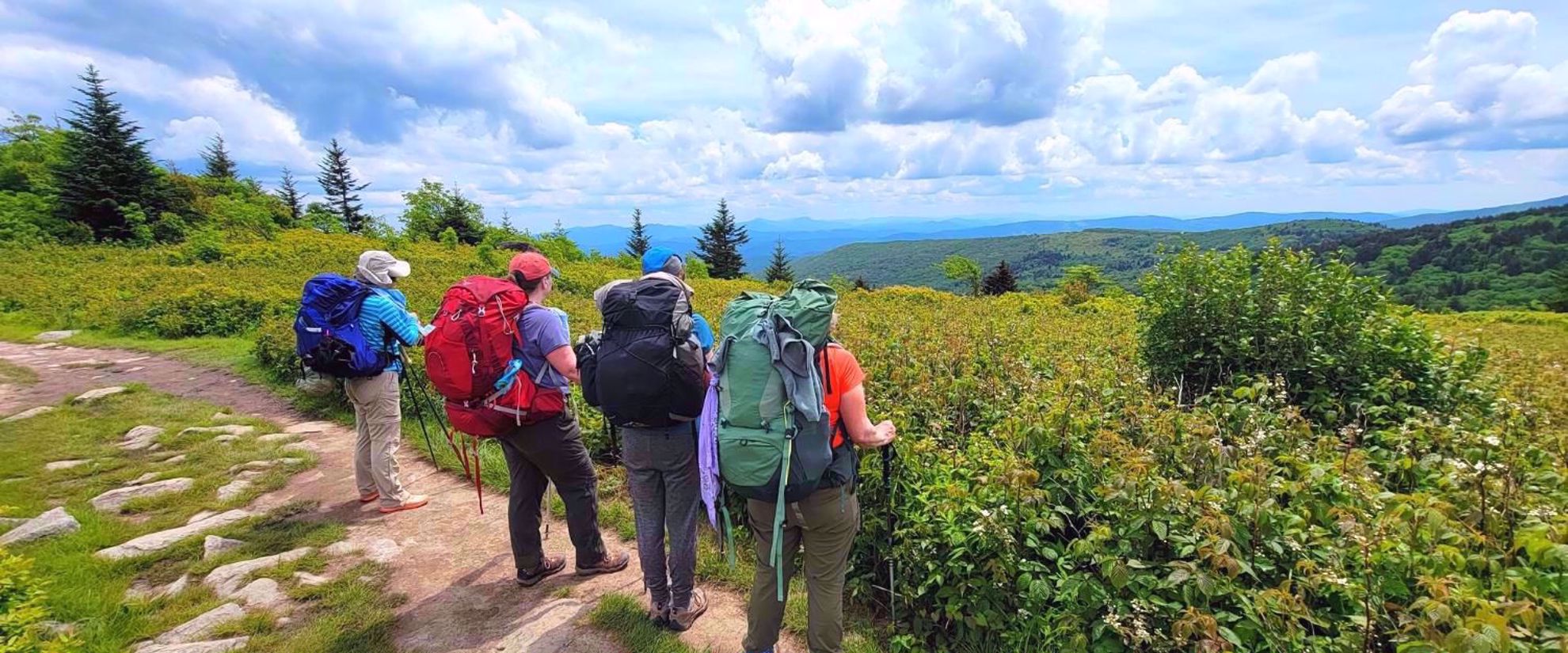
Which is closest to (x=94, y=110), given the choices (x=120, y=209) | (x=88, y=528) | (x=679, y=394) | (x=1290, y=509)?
(x=120, y=209)

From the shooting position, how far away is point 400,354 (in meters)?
5.84

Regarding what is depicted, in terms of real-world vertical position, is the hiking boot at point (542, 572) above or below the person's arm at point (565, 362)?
below

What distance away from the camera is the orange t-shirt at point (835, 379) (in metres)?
3.22

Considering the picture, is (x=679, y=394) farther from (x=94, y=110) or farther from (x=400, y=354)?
(x=94, y=110)

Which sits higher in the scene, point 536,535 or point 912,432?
point 912,432

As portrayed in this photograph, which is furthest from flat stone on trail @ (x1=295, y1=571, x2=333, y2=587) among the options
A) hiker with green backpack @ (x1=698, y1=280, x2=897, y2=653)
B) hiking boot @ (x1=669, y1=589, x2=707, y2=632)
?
hiker with green backpack @ (x1=698, y1=280, x2=897, y2=653)

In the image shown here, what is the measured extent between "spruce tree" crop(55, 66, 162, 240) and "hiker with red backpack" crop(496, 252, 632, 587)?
119 ft

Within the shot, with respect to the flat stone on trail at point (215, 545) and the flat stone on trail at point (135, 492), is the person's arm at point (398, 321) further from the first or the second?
the flat stone on trail at point (135, 492)

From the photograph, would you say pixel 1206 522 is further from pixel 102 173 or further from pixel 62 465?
pixel 102 173

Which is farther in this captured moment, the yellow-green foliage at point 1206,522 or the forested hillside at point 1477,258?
the forested hillside at point 1477,258

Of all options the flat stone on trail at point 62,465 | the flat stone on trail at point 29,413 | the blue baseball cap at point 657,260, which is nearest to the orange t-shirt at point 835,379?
the blue baseball cap at point 657,260

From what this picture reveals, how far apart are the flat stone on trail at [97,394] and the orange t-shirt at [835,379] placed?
38.2 ft

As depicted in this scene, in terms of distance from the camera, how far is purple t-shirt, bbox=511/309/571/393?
411 centimetres

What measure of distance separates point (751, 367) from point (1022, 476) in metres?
1.65
